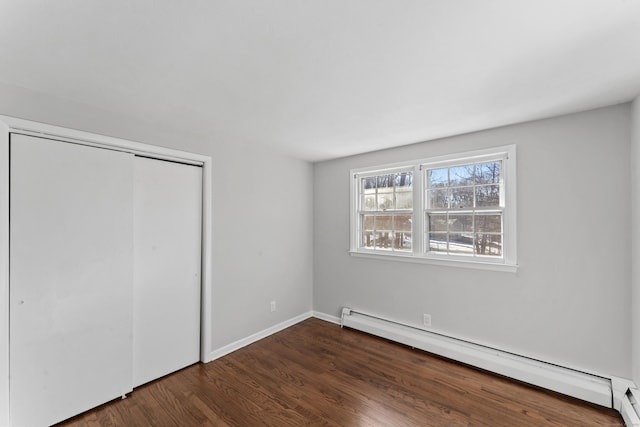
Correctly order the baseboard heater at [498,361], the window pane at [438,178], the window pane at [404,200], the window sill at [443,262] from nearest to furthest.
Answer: the baseboard heater at [498,361] < the window sill at [443,262] < the window pane at [438,178] < the window pane at [404,200]

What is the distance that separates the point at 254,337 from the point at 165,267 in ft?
4.61

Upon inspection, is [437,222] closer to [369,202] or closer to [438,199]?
[438,199]

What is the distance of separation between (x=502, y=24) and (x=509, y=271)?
2.21 m

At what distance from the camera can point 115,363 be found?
228cm

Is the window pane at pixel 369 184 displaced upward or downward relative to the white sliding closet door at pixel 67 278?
upward

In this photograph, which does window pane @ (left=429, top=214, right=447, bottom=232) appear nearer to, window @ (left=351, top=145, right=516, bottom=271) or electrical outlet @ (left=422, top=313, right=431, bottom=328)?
window @ (left=351, top=145, right=516, bottom=271)

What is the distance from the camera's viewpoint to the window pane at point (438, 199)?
3104mm

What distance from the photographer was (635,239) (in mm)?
2059

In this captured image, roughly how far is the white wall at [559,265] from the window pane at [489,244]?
0.65 feet

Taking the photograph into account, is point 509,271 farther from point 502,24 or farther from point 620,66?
point 502,24

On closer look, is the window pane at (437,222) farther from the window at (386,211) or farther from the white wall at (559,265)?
the white wall at (559,265)

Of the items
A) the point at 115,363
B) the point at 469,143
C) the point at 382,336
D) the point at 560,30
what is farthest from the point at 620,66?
the point at 115,363

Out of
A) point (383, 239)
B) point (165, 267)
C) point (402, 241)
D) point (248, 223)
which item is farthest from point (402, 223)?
point (165, 267)

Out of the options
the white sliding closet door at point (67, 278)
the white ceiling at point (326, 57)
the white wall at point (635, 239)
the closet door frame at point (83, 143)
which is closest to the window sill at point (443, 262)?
the white wall at point (635, 239)
